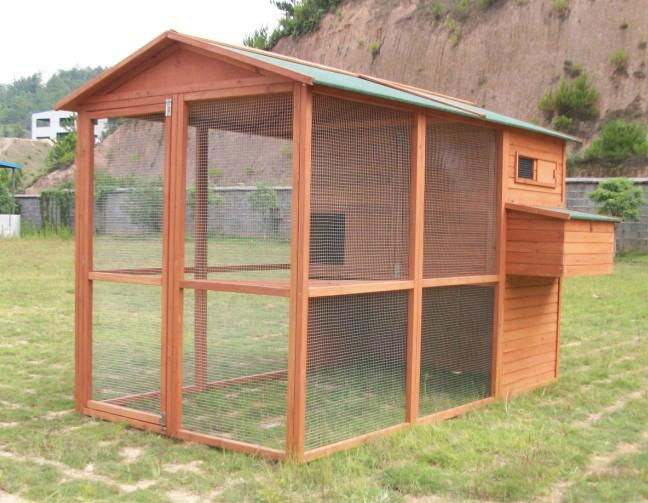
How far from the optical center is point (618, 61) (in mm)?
28344

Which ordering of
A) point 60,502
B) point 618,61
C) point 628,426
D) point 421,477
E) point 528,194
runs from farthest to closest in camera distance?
1. point 618,61
2. point 528,194
3. point 628,426
4. point 421,477
5. point 60,502

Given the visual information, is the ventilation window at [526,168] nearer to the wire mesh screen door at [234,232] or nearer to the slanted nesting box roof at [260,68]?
the slanted nesting box roof at [260,68]

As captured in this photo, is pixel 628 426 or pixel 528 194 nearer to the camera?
pixel 628 426

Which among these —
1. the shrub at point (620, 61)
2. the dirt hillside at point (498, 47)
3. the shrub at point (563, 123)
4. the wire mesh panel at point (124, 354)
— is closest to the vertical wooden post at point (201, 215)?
the wire mesh panel at point (124, 354)

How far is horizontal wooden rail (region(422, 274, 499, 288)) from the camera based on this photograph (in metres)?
5.39

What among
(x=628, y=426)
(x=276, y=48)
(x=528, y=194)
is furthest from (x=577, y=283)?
(x=276, y=48)

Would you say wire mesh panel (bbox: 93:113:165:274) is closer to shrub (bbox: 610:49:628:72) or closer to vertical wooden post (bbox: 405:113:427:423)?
vertical wooden post (bbox: 405:113:427:423)

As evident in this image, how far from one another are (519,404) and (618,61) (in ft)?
81.6

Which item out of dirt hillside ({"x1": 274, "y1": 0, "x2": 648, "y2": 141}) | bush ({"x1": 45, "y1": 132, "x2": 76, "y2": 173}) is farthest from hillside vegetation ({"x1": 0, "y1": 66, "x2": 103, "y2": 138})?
dirt hillside ({"x1": 274, "y1": 0, "x2": 648, "y2": 141})

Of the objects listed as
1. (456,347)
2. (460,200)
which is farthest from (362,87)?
(456,347)

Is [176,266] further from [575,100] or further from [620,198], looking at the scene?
[575,100]

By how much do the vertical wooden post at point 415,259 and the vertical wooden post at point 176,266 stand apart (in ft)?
4.49

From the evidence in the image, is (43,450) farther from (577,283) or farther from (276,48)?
(276,48)

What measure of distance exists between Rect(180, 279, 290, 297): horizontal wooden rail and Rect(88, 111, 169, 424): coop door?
283 mm
